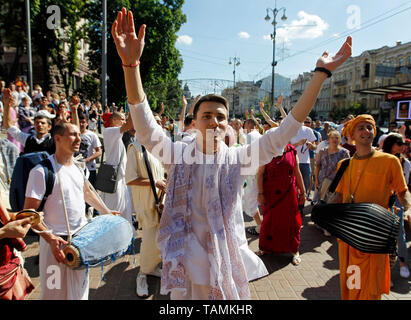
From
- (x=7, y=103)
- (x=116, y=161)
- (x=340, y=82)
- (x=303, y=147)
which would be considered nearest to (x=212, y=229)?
(x=116, y=161)

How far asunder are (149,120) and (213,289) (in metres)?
1.14

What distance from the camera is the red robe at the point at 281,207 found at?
4.31m

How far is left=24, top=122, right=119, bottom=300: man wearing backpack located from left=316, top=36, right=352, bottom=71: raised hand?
2071 millimetres

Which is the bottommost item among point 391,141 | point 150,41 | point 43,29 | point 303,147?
point 303,147

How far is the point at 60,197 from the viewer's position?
241cm

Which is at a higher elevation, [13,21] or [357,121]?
[13,21]

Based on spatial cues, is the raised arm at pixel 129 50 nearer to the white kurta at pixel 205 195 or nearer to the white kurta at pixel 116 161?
the white kurta at pixel 205 195

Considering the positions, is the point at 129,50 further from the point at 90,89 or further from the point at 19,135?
the point at 90,89

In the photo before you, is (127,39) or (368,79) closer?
(127,39)

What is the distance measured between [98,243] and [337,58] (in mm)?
2170

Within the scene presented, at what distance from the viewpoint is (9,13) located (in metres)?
22.9

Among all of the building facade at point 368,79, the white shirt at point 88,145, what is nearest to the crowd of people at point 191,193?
the white shirt at point 88,145

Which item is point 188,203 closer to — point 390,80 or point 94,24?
point 94,24

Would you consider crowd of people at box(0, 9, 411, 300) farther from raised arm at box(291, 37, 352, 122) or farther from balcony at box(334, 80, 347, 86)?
balcony at box(334, 80, 347, 86)
